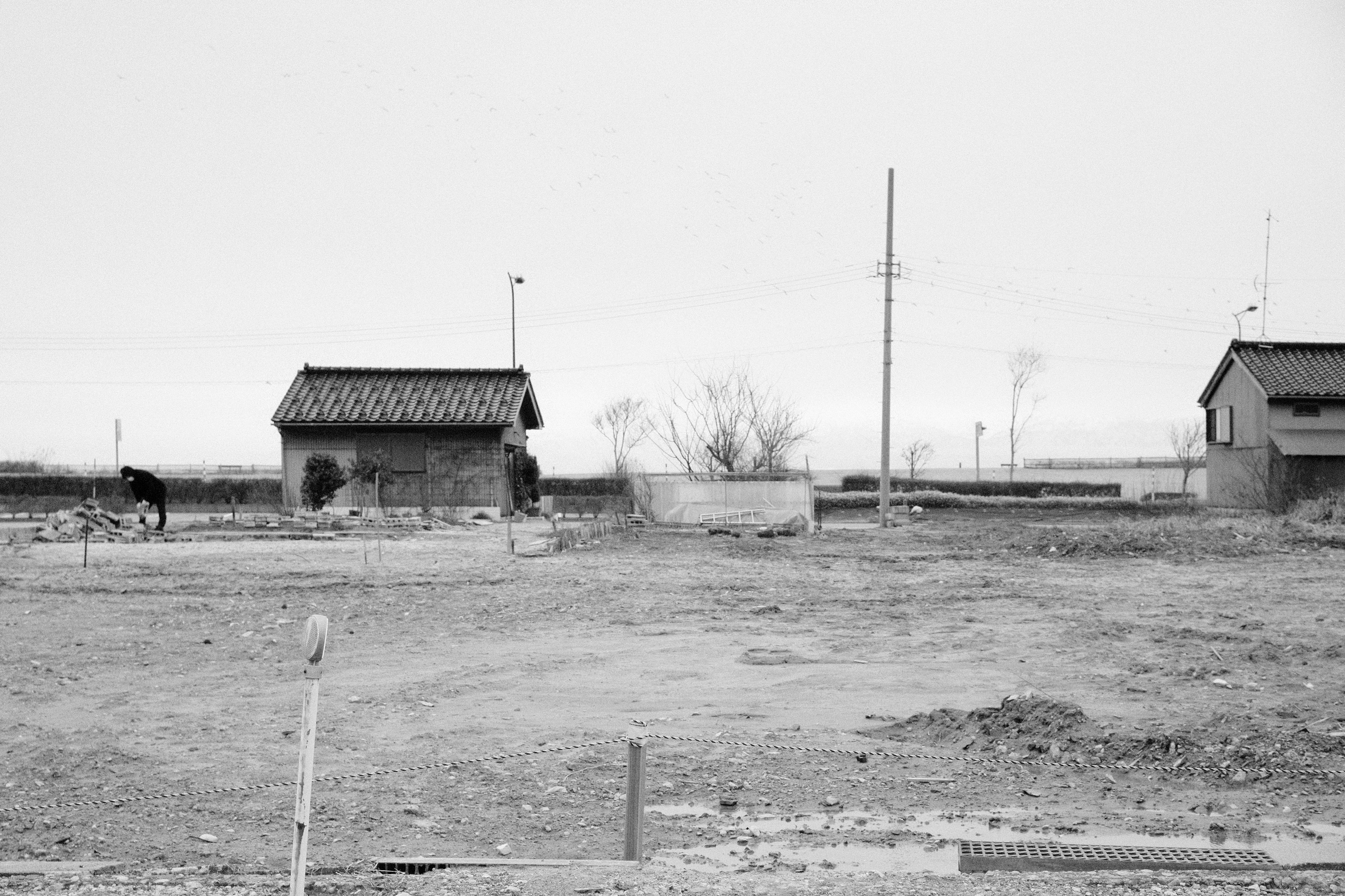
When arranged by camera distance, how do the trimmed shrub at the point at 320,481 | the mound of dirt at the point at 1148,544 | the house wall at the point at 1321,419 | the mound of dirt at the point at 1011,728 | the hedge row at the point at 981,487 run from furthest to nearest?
the hedge row at the point at 981,487 → the house wall at the point at 1321,419 → the trimmed shrub at the point at 320,481 → the mound of dirt at the point at 1148,544 → the mound of dirt at the point at 1011,728

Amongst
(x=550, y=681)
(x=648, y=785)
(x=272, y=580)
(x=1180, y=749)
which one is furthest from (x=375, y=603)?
(x=1180, y=749)

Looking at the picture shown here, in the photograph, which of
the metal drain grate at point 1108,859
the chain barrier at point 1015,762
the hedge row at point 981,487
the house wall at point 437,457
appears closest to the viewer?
the metal drain grate at point 1108,859

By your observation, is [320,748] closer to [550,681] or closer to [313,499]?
[550,681]

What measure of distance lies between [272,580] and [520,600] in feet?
15.5

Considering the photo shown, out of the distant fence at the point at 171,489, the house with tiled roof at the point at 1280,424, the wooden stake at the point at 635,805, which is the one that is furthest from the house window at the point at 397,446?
the wooden stake at the point at 635,805

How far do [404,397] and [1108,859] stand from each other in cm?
3598

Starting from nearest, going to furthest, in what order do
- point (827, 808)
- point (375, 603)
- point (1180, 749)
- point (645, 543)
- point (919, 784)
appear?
point (827, 808), point (919, 784), point (1180, 749), point (375, 603), point (645, 543)

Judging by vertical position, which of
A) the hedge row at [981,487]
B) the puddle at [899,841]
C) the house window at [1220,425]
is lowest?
the puddle at [899,841]

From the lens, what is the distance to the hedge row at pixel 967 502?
43875 millimetres

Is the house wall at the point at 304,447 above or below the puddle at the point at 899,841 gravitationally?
above

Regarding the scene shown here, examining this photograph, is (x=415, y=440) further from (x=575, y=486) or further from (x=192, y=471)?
(x=192, y=471)

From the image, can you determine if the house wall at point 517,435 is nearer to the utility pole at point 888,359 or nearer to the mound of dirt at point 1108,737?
the utility pole at point 888,359

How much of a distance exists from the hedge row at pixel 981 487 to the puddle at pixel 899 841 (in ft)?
150

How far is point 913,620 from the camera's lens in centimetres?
1465
